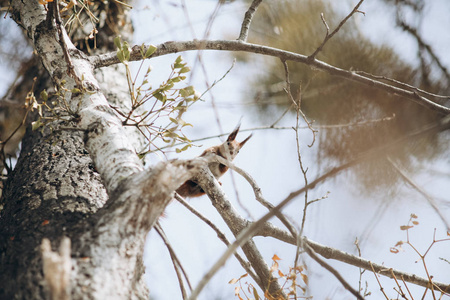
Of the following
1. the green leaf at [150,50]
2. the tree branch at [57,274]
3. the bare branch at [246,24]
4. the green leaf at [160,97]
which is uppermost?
the bare branch at [246,24]

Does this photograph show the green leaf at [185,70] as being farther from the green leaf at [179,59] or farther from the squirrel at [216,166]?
the squirrel at [216,166]

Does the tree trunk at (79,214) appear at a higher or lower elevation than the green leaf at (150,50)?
lower

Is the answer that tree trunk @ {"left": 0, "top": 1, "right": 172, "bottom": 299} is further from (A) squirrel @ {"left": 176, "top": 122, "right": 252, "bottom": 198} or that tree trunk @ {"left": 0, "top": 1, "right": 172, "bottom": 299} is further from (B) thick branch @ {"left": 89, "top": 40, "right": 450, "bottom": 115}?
(A) squirrel @ {"left": 176, "top": 122, "right": 252, "bottom": 198}

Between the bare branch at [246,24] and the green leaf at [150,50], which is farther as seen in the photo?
the bare branch at [246,24]

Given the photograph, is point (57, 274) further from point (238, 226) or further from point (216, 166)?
point (216, 166)

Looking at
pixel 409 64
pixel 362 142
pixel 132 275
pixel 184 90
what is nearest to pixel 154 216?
pixel 132 275

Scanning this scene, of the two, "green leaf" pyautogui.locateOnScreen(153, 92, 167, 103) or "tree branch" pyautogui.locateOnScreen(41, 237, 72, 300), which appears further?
"green leaf" pyautogui.locateOnScreen(153, 92, 167, 103)

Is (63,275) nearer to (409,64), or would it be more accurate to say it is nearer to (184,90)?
(184,90)

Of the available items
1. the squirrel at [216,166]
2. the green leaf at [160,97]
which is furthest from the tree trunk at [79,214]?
the squirrel at [216,166]

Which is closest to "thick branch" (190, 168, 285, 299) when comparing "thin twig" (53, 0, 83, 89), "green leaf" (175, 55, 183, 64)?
"green leaf" (175, 55, 183, 64)

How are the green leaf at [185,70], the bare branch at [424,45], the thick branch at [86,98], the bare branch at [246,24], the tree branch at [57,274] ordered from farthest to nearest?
the bare branch at [424,45], the bare branch at [246,24], the green leaf at [185,70], the thick branch at [86,98], the tree branch at [57,274]

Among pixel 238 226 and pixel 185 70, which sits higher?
pixel 185 70

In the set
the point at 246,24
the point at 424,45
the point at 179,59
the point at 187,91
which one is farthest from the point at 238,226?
the point at 424,45

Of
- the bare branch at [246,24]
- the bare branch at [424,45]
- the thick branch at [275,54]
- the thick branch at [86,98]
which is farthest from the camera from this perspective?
the bare branch at [424,45]
